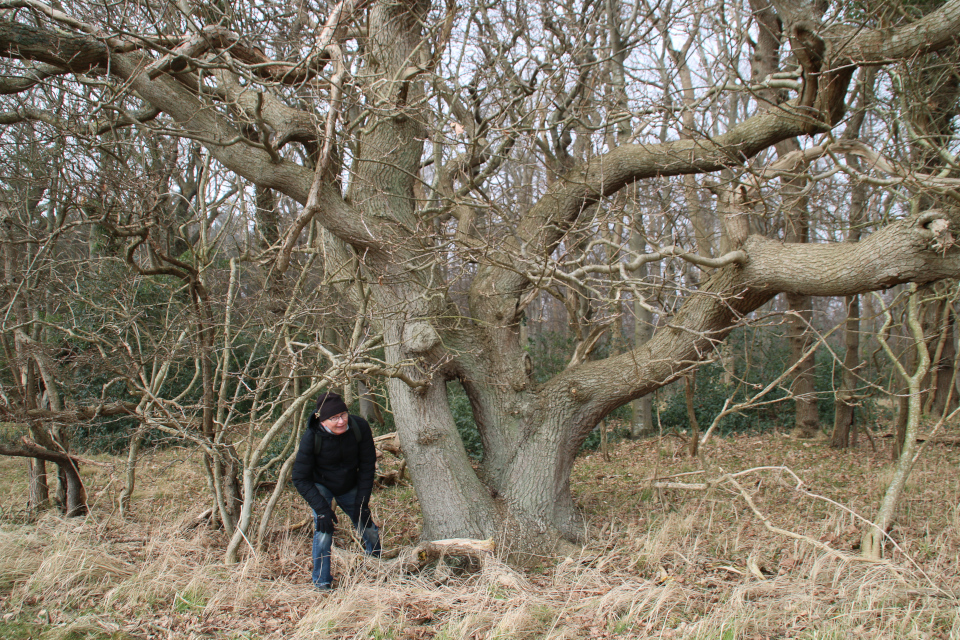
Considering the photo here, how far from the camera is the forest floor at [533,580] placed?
377 centimetres

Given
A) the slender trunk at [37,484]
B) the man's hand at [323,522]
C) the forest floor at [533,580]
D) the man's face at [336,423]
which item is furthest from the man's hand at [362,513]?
the slender trunk at [37,484]

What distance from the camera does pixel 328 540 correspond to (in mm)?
4652

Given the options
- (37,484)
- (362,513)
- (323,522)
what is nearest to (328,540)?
(323,522)

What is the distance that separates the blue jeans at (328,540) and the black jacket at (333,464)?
59mm

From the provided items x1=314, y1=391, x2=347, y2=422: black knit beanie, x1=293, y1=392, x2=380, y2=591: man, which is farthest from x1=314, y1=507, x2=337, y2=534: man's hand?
x1=314, y1=391, x2=347, y2=422: black knit beanie

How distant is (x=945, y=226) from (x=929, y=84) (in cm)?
519

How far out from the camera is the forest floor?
3.77 meters

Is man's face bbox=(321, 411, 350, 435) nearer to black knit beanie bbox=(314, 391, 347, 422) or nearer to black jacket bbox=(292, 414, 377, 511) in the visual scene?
black knit beanie bbox=(314, 391, 347, 422)

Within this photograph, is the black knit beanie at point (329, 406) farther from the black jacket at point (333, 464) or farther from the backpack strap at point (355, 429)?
the backpack strap at point (355, 429)

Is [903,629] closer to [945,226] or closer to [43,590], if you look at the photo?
[945,226]

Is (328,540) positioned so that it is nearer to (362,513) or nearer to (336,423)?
(362,513)

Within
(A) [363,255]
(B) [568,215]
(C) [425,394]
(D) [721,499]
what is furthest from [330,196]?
(D) [721,499]

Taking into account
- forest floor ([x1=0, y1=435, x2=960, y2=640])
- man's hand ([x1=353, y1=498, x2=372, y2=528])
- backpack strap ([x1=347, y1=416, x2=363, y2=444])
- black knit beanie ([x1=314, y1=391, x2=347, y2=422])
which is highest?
black knit beanie ([x1=314, y1=391, x2=347, y2=422])

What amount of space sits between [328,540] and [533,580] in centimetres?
169
